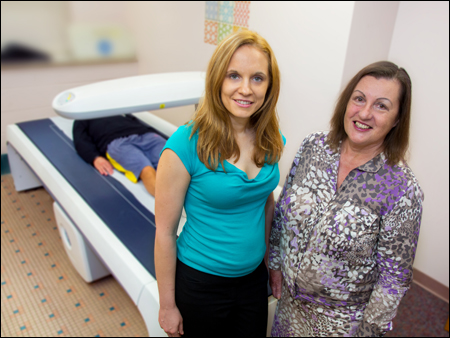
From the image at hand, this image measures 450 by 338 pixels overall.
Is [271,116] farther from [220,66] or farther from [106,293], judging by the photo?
[106,293]

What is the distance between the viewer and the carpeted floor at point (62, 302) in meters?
A: 1.96

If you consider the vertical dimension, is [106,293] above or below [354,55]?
below

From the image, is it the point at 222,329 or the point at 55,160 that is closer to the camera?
the point at 222,329

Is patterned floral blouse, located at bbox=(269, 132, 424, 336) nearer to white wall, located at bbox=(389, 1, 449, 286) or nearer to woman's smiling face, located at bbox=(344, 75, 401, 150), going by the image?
woman's smiling face, located at bbox=(344, 75, 401, 150)

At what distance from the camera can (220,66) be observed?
0.95 meters

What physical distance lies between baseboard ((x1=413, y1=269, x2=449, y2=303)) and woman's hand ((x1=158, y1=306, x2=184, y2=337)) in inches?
72.0

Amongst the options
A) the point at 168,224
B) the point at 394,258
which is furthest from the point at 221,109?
the point at 394,258

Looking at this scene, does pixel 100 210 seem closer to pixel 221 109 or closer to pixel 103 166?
pixel 103 166

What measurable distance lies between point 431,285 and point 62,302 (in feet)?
7.18

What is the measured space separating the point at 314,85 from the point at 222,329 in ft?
5.48

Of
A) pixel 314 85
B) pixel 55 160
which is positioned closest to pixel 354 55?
pixel 314 85

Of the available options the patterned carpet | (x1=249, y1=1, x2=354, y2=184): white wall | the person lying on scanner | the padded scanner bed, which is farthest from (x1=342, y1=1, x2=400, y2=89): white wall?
the patterned carpet

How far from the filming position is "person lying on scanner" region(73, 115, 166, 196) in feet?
7.47

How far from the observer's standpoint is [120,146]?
2436 millimetres
